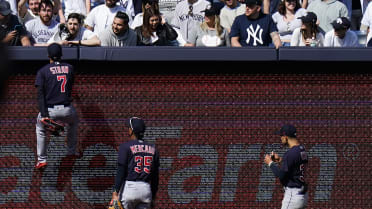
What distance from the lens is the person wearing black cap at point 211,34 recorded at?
8.74m

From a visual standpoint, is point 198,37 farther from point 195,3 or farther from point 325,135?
point 325,135

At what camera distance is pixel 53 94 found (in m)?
7.86

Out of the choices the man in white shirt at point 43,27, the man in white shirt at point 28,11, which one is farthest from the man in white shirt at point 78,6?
the man in white shirt at point 43,27

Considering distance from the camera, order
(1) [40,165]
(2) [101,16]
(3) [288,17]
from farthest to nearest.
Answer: (3) [288,17]
(2) [101,16]
(1) [40,165]

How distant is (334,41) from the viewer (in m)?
9.20

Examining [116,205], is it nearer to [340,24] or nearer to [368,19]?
[340,24]

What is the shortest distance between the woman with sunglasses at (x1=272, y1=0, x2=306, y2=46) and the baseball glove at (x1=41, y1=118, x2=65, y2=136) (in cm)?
393

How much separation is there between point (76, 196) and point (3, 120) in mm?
1443

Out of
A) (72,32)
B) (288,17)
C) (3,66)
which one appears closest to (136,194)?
(72,32)

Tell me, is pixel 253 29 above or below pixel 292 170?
above

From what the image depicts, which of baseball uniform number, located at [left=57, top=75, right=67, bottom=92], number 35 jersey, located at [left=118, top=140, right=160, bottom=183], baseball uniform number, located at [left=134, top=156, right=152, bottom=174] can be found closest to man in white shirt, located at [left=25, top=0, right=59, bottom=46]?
baseball uniform number, located at [left=57, top=75, right=67, bottom=92]

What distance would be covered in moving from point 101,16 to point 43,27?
0.97 metres

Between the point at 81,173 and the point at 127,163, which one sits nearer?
the point at 127,163

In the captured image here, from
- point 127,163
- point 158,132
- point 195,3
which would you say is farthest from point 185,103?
point 195,3
